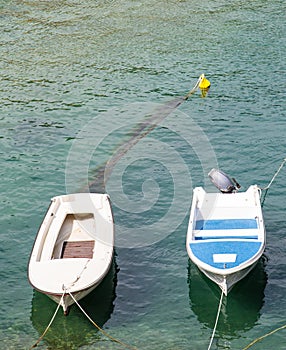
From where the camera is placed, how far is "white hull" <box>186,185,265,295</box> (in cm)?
2222

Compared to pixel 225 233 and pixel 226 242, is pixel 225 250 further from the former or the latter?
pixel 225 233

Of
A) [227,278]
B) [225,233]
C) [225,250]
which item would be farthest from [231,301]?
[225,233]

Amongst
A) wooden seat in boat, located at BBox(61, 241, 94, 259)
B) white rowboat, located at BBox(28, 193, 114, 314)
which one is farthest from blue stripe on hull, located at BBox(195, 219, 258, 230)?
wooden seat in boat, located at BBox(61, 241, 94, 259)

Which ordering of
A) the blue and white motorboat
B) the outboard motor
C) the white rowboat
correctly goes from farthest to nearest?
1. the outboard motor
2. the blue and white motorboat
3. the white rowboat

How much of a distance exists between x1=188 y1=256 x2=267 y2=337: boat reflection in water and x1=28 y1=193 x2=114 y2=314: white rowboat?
321 centimetres

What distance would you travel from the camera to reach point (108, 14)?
54.1 metres

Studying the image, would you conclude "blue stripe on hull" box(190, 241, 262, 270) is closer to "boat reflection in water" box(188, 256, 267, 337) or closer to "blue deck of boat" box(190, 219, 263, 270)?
"blue deck of boat" box(190, 219, 263, 270)

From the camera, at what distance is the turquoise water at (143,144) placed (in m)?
22.7

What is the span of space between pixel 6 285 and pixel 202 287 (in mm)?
6822

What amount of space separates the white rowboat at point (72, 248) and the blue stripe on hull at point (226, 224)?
10.7 feet

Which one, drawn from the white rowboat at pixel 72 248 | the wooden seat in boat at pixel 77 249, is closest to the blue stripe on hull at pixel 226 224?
the white rowboat at pixel 72 248

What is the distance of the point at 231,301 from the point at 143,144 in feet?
43.6

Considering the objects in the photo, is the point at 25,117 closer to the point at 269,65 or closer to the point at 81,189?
the point at 81,189

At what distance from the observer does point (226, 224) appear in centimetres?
2467
